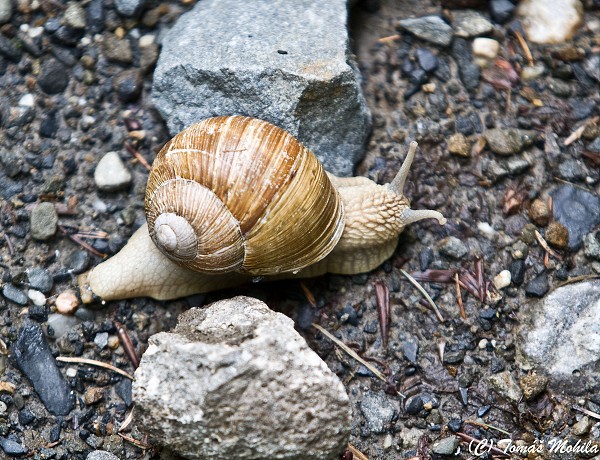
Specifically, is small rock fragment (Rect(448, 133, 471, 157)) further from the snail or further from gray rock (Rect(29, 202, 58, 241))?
gray rock (Rect(29, 202, 58, 241))

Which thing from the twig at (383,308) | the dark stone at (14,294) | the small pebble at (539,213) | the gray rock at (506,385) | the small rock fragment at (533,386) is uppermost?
the small pebble at (539,213)

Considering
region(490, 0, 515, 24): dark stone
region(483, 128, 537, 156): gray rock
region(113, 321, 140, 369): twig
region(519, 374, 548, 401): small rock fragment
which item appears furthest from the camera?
region(490, 0, 515, 24): dark stone

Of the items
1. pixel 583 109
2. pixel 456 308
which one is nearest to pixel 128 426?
pixel 456 308

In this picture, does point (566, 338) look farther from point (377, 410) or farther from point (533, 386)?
point (377, 410)

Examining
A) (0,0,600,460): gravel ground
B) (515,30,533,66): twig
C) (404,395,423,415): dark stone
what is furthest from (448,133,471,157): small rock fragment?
(404,395,423,415): dark stone

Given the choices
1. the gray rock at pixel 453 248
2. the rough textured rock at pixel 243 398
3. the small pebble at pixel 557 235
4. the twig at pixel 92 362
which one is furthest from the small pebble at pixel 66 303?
the small pebble at pixel 557 235

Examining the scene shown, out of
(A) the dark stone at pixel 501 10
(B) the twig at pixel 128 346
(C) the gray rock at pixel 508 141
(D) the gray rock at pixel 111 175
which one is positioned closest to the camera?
(B) the twig at pixel 128 346

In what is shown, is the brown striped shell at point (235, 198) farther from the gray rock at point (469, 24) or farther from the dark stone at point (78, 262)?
the gray rock at point (469, 24)
